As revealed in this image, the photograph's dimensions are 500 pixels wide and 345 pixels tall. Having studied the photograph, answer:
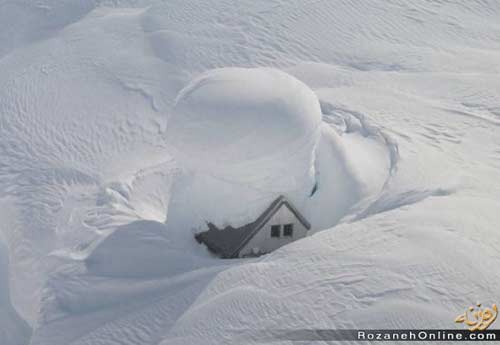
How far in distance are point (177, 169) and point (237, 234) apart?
105 inches

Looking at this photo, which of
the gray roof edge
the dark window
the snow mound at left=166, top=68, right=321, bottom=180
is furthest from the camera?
the dark window

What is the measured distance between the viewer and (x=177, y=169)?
12562mm

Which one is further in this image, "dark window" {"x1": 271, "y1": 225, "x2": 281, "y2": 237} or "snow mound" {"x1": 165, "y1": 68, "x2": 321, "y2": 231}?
"dark window" {"x1": 271, "y1": 225, "x2": 281, "y2": 237}

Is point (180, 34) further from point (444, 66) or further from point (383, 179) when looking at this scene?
point (383, 179)

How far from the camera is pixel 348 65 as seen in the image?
51.5ft

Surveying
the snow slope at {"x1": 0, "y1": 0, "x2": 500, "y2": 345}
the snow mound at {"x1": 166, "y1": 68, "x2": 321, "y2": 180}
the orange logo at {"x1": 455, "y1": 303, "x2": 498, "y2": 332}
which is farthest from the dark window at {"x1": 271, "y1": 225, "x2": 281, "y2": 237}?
the orange logo at {"x1": 455, "y1": 303, "x2": 498, "y2": 332}

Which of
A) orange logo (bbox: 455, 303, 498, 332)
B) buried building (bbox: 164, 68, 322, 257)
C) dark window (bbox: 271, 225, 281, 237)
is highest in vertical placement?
buried building (bbox: 164, 68, 322, 257)

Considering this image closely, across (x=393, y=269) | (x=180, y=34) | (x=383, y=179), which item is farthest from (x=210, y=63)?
(x=393, y=269)

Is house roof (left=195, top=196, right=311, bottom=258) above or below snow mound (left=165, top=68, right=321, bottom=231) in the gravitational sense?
below

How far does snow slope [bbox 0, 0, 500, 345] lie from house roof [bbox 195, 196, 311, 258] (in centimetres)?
24

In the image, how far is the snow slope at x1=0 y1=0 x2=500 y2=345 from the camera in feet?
29.3

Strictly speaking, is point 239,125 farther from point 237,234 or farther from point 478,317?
point 478,317

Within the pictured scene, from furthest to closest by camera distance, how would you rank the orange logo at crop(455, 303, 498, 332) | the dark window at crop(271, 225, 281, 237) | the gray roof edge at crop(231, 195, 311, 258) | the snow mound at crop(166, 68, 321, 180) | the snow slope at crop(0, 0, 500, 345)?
the dark window at crop(271, 225, 281, 237) < the gray roof edge at crop(231, 195, 311, 258) < the snow mound at crop(166, 68, 321, 180) < the snow slope at crop(0, 0, 500, 345) < the orange logo at crop(455, 303, 498, 332)

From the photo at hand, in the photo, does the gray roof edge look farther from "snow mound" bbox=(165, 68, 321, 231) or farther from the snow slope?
the snow slope
